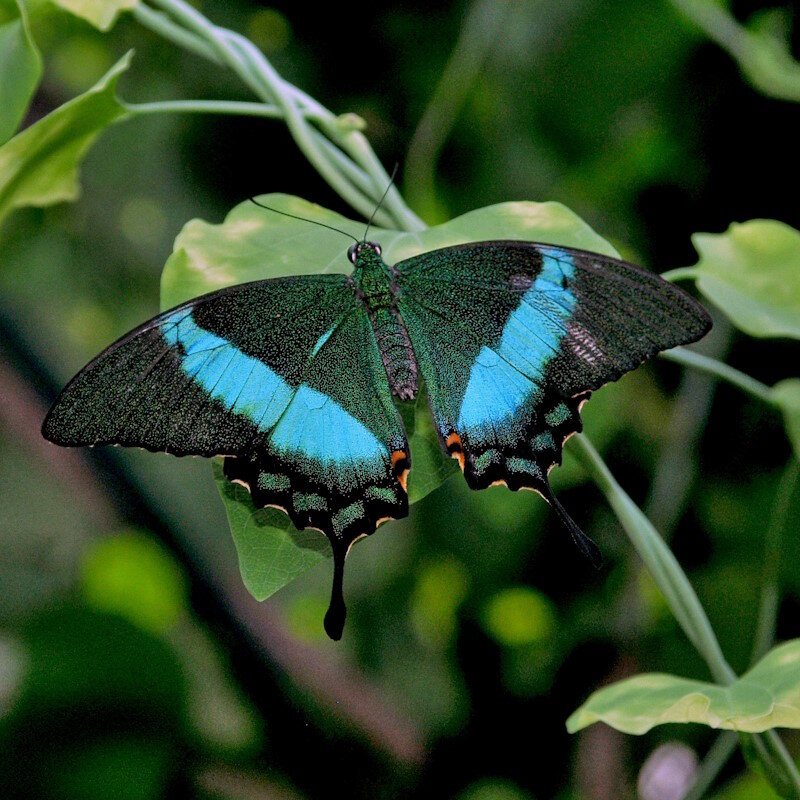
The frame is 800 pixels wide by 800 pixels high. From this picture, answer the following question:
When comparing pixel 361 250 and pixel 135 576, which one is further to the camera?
pixel 135 576

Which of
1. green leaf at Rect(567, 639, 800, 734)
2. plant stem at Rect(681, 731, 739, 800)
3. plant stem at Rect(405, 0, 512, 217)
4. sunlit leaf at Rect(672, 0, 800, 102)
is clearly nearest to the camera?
green leaf at Rect(567, 639, 800, 734)

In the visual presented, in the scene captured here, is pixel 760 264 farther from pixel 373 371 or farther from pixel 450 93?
pixel 450 93

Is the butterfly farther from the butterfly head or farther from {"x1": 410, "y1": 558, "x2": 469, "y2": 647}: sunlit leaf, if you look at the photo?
{"x1": 410, "y1": 558, "x2": 469, "y2": 647}: sunlit leaf

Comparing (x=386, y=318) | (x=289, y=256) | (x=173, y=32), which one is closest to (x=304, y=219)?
(x=289, y=256)

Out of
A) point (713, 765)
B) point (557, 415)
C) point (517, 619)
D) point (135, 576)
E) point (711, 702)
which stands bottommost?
point (135, 576)

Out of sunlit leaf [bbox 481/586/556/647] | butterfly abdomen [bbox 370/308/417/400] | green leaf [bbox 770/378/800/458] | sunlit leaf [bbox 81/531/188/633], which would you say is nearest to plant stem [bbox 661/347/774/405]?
green leaf [bbox 770/378/800/458]

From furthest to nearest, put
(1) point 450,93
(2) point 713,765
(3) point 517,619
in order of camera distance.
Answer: (3) point 517,619 < (1) point 450,93 < (2) point 713,765

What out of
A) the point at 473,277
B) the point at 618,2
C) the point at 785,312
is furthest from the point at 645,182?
the point at 473,277

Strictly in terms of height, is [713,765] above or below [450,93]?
below
